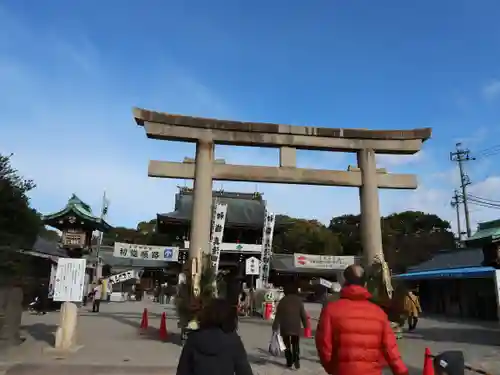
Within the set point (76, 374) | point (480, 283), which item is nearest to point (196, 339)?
point (76, 374)

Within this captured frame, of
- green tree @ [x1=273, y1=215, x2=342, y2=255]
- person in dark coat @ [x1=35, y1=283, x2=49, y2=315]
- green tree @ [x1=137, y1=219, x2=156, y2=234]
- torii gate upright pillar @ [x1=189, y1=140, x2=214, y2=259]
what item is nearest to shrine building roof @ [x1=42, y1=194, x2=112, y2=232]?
person in dark coat @ [x1=35, y1=283, x2=49, y2=315]

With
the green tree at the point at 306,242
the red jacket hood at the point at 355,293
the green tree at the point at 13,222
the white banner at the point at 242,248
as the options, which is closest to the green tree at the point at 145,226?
the green tree at the point at 306,242

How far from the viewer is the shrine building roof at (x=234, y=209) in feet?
109

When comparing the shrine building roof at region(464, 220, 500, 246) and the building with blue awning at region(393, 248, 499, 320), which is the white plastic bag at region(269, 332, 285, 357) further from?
the building with blue awning at region(393, 248, 499, 320)

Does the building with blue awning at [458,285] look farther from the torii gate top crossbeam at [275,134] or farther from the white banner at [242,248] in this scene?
the white banner at [242,248]

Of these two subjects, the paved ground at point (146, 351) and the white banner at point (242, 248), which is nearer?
the paved ground at point (146, 351)

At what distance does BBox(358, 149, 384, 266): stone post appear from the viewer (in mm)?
13914

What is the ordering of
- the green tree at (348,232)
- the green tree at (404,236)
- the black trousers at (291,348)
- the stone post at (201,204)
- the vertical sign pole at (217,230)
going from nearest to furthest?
the black trousers at (291,348)
the stone post at (201,204)
the vertical sign pole at (217,230)
the green tree at (404,236)
the green tree at (348,232)

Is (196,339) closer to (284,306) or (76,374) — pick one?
(284,306)

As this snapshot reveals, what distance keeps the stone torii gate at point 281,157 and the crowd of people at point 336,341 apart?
8673mm

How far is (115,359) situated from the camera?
9.24 m

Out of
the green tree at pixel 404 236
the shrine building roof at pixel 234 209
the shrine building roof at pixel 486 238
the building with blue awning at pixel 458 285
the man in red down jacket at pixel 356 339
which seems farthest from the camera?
the green tree at pixel 404 236

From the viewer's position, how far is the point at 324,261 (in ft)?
79.8

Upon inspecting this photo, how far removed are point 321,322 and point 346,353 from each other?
31cm
